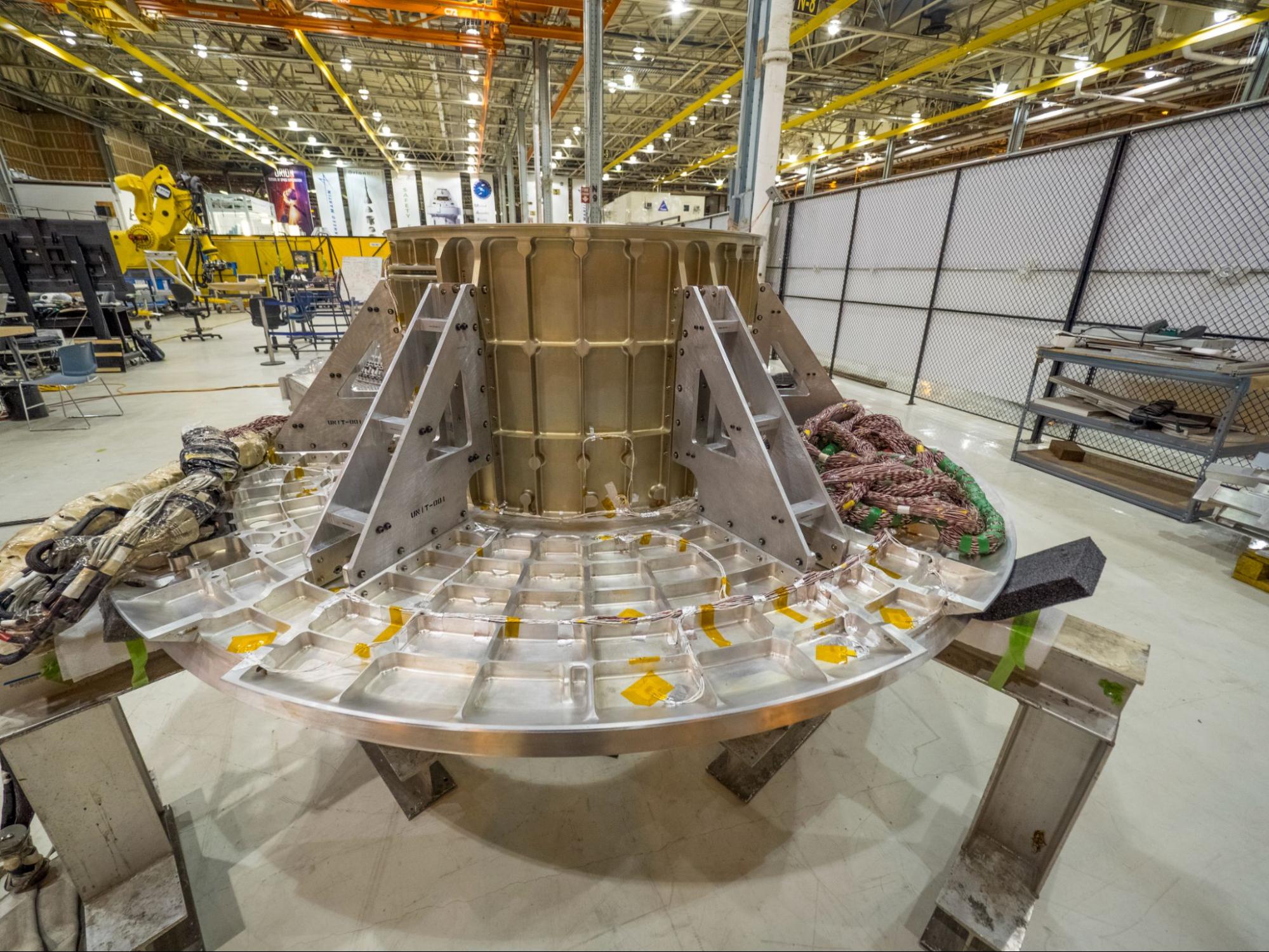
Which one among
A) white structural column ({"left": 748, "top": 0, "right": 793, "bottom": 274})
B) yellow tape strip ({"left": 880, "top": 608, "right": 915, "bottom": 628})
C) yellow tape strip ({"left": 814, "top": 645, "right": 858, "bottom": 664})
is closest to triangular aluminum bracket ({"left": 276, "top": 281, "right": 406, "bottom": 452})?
yellow tape strip ({"left": 814, "top": 645, "right": 858, "bottom": 664})

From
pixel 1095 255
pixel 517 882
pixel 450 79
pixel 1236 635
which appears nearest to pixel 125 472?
pixel 517 882

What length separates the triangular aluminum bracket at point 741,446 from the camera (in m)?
1.90

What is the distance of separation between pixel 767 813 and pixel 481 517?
1627 mm

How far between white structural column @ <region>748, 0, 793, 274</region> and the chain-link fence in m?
2.89

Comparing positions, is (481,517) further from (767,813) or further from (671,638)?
(767,813)

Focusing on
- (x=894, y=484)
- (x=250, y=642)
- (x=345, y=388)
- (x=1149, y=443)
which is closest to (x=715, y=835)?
(x=894, y=484)

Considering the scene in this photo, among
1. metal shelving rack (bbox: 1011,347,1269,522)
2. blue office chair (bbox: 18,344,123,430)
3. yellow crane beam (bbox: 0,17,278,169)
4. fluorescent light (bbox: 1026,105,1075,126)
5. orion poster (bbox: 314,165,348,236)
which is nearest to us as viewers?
metal shelving rack (bbox: 1011,347,1269,522)

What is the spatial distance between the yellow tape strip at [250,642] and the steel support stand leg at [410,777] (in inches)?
24.7

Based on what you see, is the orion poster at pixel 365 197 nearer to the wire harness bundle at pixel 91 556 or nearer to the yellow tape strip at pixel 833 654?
the wire harness bundle at pixel 91 556

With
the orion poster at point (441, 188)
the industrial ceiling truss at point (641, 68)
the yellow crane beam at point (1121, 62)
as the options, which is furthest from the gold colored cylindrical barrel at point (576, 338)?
the orion poster at point (441, 188)

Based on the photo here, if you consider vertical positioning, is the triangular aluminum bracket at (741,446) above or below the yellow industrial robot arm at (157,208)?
below

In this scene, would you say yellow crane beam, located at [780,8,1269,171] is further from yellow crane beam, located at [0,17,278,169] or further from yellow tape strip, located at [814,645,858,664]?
yellow crane beam, located at [0,17,278,169]

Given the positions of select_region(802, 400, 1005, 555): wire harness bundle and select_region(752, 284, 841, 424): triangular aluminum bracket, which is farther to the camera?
select_region(752, 284, 841, 424): triangular aluminum bracket

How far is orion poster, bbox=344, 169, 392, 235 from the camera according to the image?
2459 cm
